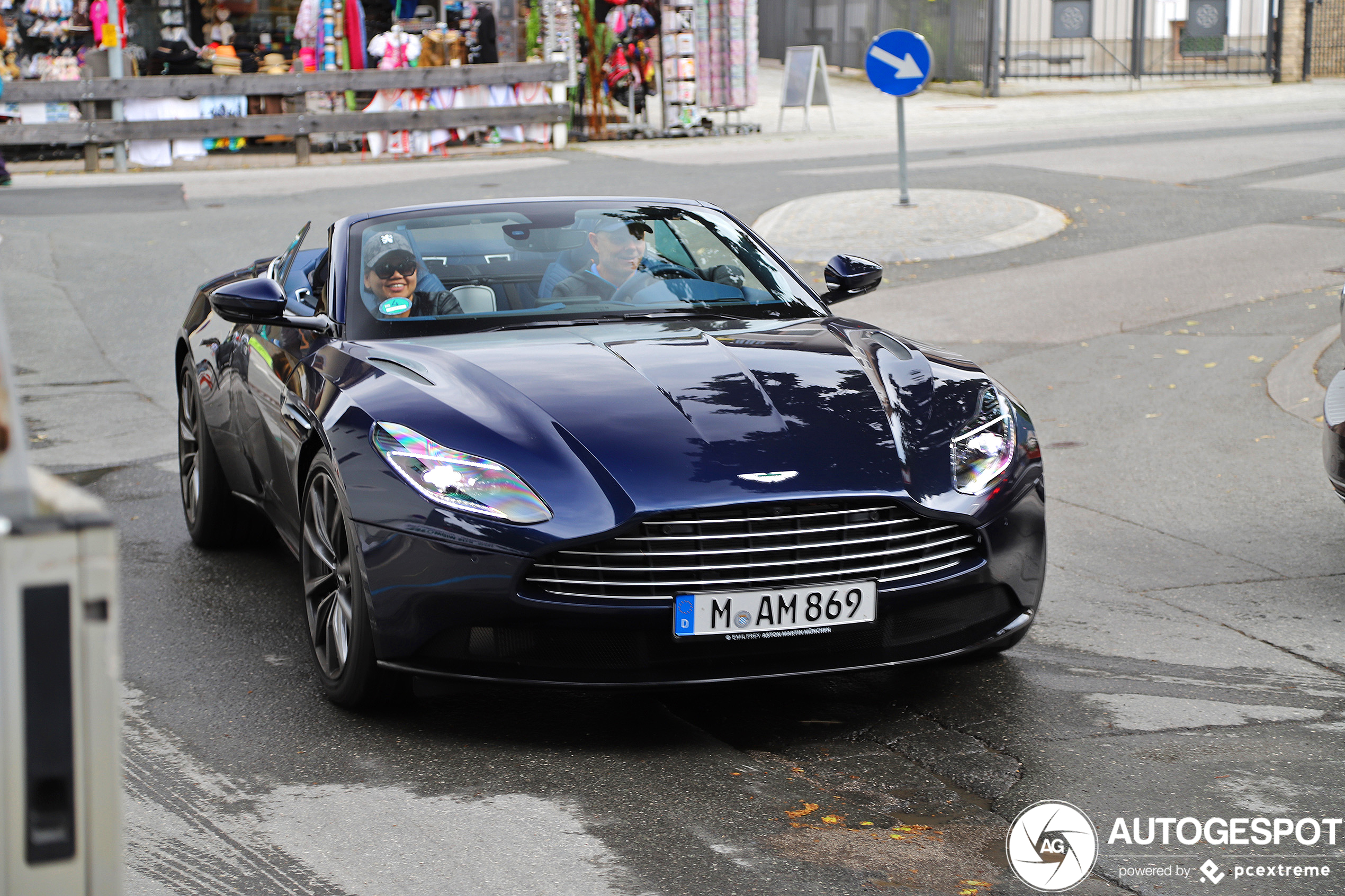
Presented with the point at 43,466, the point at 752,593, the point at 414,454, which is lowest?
the point at 43,466

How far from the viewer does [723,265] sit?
18.2 feet

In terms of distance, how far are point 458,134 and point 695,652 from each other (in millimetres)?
21522

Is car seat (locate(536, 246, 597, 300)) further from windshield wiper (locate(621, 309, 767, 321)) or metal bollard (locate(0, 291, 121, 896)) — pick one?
metal bollard (locate(0, 291, 121, 896))

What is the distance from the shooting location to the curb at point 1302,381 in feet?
26.6

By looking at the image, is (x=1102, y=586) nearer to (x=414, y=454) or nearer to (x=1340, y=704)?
(x=1340, y=704)

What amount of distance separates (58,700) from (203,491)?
181 inches

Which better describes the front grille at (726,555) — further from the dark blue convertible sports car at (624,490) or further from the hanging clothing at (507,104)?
the hanging clothing at (507,104)

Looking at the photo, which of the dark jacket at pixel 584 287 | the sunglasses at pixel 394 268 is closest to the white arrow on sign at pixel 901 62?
the dark jacket at pixel 584 287

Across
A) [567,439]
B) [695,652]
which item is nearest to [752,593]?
[695,652]

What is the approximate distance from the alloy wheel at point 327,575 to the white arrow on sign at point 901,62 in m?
10.9

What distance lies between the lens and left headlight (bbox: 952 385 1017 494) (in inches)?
162

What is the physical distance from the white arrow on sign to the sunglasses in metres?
9.92

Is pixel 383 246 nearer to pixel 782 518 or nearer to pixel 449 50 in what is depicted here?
pixel 782 518

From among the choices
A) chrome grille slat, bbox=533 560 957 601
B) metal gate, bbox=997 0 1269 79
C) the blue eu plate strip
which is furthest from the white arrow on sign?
metal gate, bbox=997 0 1269 79
